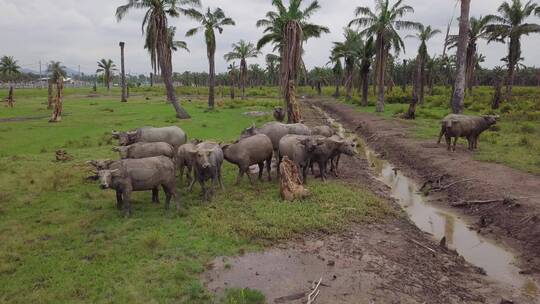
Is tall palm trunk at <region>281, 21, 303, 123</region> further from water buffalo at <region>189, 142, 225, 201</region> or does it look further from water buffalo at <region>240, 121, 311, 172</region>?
water buffalo at <region>189, 142, 225, 201</region>

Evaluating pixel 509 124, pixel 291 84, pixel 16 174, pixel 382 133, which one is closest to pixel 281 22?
pixel 291 84

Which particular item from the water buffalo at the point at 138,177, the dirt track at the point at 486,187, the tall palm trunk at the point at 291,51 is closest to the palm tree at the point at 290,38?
the tall palm trunk at the point at 291,51

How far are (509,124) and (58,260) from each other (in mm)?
27703

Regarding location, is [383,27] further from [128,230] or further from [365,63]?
[128,230]

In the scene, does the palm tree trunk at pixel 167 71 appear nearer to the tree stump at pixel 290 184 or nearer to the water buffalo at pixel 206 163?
the water buffalo at pixel 206 163

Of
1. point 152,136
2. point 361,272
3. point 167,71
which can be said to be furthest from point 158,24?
point 361,272

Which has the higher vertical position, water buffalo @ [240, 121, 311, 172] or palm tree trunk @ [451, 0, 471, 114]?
palm tree trunk @ [451, 0, 471, 114]

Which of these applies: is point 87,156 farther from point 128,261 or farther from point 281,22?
point 281,22

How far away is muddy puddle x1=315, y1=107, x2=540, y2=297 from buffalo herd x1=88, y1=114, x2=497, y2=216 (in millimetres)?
2480

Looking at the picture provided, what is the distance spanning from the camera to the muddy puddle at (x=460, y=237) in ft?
26.6

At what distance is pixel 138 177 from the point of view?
10.1 m

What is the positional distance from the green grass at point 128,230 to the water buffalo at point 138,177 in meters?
0.57

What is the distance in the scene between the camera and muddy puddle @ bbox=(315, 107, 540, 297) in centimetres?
810

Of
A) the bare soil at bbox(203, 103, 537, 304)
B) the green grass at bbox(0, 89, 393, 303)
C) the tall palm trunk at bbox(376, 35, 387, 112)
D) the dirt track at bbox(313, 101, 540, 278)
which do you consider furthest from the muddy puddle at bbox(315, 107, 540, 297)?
the tall palm trunk at bbox(376, 35, 387, 112)
